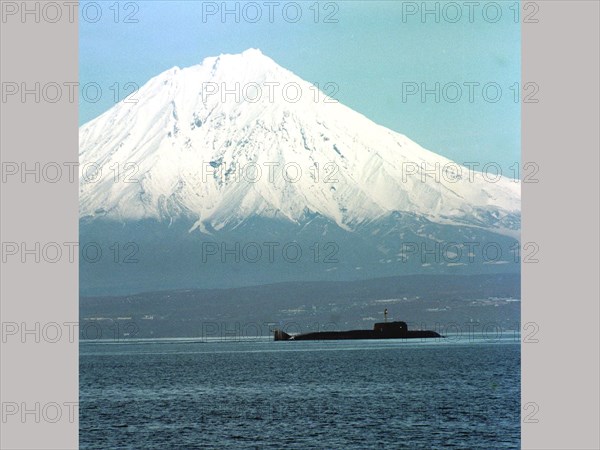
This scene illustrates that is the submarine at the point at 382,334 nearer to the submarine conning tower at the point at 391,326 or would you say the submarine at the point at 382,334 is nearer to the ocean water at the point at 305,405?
the submarine conning tower at the point at 391,326

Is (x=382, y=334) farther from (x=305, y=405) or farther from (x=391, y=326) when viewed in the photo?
(x=305, y=405)

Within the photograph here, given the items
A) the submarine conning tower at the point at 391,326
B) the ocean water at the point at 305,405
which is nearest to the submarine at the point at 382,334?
the submarine conning tower at the point at 391,326

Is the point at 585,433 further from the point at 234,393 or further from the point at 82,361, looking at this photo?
the point at 82,361

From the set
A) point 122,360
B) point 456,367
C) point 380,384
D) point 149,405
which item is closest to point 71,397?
point 149,405

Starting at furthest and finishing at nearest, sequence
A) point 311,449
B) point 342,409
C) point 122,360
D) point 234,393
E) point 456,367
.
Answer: point 122,360
point 456,367
point 234,393
point 342,409
point 311,449

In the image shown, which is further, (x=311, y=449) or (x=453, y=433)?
(x=453, y=433)

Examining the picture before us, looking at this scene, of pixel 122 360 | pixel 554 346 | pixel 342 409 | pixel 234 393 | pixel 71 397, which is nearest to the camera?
pixel 342 409

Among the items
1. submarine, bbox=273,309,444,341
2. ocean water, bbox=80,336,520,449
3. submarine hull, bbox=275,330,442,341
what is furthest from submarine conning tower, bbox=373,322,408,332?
ocean water, bbox=80,336,520,449

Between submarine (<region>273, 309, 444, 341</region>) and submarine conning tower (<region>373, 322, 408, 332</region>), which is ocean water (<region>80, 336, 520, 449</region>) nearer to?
submarine (<region>273, 309, 444, 341</region>)

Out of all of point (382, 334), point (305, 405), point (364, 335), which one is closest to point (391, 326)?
point (382, 334)
